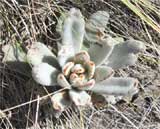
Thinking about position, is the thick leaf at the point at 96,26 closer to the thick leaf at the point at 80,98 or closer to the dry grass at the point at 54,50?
the dry grass at the point at 54,50

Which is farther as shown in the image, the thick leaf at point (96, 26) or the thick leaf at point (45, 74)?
the thick leaf at point (96, 26)

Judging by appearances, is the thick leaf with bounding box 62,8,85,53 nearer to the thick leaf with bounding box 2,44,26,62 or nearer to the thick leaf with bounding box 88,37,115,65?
the thick leaf with bounding box 88,37,115,65

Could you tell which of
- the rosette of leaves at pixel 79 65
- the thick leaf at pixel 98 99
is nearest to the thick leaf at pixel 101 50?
the rosette of leaves at pixel 79 65

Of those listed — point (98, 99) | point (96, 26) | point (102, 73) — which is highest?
point (96, 26)

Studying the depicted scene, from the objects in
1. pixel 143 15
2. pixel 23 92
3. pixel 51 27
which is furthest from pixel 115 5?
pixel 23 92

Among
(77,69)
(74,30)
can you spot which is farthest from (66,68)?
(74,30)

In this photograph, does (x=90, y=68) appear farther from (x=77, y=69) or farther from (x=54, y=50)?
(x=54, y=50)

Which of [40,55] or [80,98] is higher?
[40,55]
